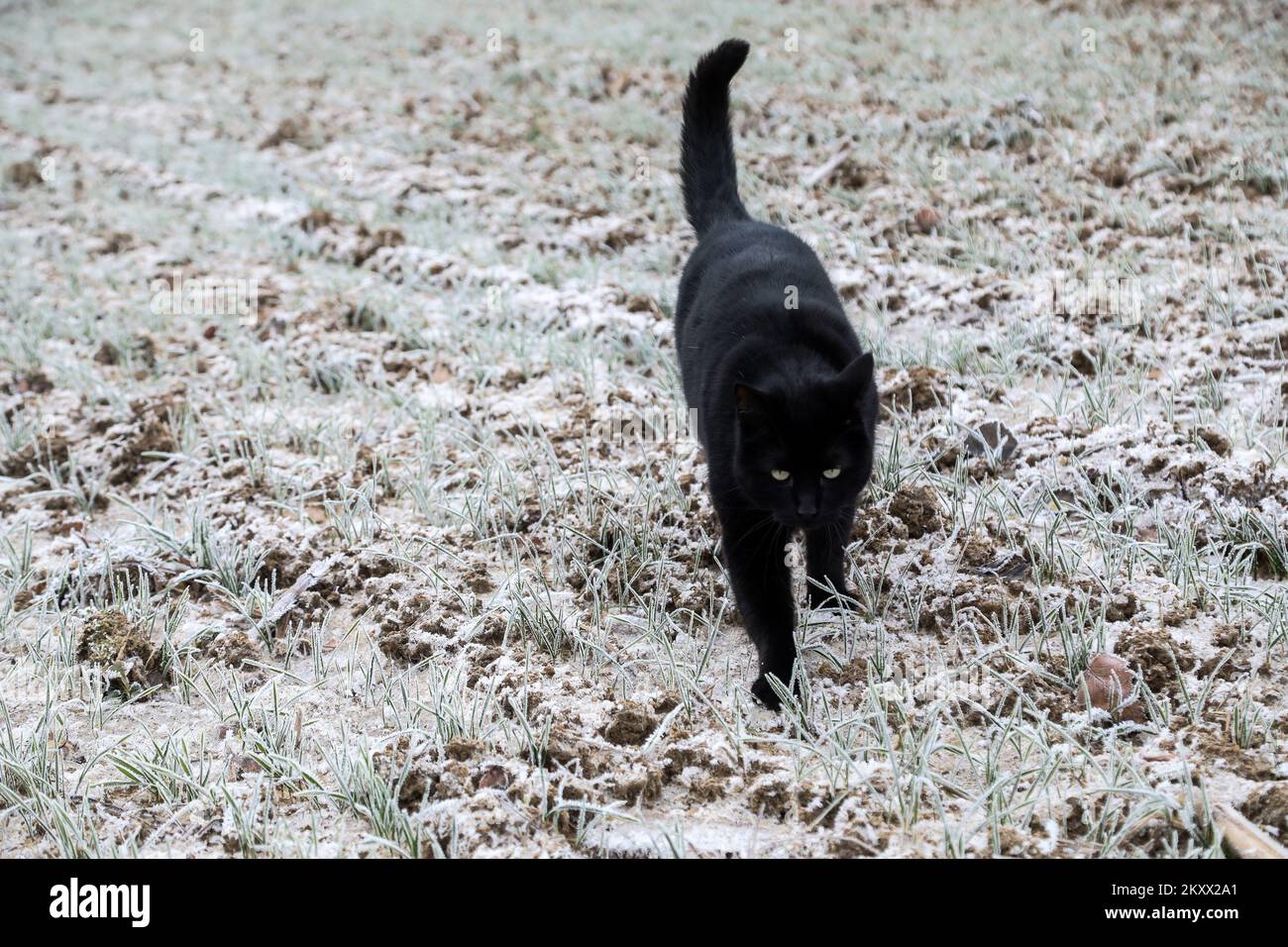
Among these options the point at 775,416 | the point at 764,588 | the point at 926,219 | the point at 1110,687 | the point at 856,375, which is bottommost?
the point at 1110,687

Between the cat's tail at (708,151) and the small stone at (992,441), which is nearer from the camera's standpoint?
the small stone at (992,441)

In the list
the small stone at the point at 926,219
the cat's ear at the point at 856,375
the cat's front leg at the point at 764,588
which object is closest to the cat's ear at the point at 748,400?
the cat's ear at the point at 856,375

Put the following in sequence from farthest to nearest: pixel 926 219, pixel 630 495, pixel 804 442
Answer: pixel 926 219 < pixel 630 495 < pixel 804 442

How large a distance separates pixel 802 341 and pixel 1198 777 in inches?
54.5

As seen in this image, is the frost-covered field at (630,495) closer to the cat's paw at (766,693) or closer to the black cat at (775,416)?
the cat's paw at (766,693)

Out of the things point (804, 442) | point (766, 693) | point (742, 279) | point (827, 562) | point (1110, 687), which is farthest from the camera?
point (742, 279)

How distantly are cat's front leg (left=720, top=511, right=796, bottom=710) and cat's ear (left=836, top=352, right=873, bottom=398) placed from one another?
1.48ft

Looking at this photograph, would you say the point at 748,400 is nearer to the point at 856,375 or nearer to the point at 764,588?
the point at 856,375

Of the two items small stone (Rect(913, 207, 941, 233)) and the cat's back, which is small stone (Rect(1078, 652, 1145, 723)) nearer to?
the cat's back

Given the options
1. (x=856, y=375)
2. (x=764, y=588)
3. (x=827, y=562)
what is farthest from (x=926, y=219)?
(x=764, y=588)

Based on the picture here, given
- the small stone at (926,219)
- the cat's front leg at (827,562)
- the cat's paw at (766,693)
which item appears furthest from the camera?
the small stone at (926,219)

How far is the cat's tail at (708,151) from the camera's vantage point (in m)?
3.62

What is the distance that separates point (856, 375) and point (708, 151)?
5.71 ft

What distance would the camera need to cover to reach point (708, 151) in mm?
3689
